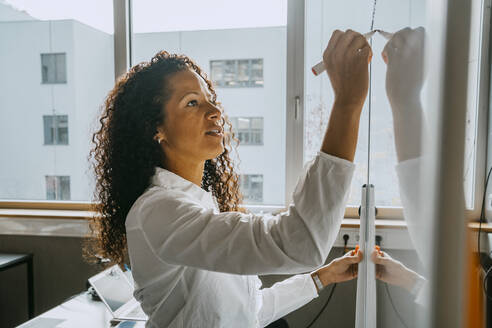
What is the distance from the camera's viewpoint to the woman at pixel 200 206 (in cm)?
52

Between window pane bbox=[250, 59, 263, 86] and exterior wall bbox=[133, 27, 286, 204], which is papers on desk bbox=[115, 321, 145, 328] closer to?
exterior wall bbox=[133, 27, 286, 204]

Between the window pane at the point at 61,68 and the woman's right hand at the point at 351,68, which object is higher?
the window pane at the point at 61,68

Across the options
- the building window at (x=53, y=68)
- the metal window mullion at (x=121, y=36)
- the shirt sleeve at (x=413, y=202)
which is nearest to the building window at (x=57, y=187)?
the building window at (x=53, y=68)

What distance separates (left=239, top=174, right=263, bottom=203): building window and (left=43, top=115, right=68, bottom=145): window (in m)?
1.20

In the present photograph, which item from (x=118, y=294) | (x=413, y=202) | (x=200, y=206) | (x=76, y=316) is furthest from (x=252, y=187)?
(x=413, y=202)

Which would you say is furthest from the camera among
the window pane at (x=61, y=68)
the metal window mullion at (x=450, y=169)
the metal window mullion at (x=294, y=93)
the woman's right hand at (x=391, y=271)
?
the window pane at (x=61, y=68)

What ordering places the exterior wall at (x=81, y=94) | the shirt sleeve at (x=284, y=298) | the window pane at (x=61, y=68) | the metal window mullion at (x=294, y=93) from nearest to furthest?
the shirt sleeve at (x=284, y=298)
the metal window mullion at (x=294, y=93)
the exterior wall at (x=81, y=94)
the window pane at (x=61, y=68)

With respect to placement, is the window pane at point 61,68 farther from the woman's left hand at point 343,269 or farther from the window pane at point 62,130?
the woman's left hand at point 343,269

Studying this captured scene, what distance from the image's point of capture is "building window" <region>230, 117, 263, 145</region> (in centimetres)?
216

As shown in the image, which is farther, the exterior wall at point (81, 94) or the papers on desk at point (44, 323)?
the exterior wall at point (81, 94)

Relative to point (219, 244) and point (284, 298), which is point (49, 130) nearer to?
point (284, 298)

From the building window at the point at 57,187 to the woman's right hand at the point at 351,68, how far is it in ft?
7.59

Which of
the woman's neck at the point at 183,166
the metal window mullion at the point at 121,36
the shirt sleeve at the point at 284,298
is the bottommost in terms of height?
the shirt sleeve at the point at 284,298

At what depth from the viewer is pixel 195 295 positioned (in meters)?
0.75
